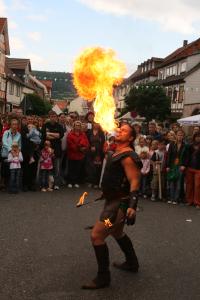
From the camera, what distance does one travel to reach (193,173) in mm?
10859

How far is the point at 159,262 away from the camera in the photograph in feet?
19.5

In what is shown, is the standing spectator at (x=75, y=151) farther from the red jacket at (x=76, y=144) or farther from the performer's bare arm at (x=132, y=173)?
the performer's bare arm at (x=132, y=173)

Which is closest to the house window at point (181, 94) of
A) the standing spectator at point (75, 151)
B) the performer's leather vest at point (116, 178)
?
the standing spectator at point (75, 151)

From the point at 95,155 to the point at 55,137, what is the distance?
48.4 inches

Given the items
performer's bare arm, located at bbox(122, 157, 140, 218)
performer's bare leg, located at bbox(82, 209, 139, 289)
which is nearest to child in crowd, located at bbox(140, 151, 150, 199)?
performer's bare leg, located at bbox(82, 209, 139, 289)

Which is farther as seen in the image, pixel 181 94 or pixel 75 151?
pixel 181 94

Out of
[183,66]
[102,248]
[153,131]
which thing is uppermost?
[183,66]

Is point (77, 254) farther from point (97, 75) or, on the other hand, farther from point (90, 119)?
point (90, 119)

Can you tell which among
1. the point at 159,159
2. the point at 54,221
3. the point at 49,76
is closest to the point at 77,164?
the point at 159,159

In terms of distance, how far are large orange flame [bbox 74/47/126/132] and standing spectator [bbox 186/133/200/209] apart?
9.49ft

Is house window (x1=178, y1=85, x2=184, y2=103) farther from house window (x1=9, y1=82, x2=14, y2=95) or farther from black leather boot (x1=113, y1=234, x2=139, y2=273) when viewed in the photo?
black leather boot (x1=113, y1=234, x2=139, y2=273)

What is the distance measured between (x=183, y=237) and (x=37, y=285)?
3.22m

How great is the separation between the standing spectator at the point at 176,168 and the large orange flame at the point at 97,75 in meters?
2.80

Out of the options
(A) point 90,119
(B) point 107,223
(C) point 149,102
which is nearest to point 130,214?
(B) point 107,223
